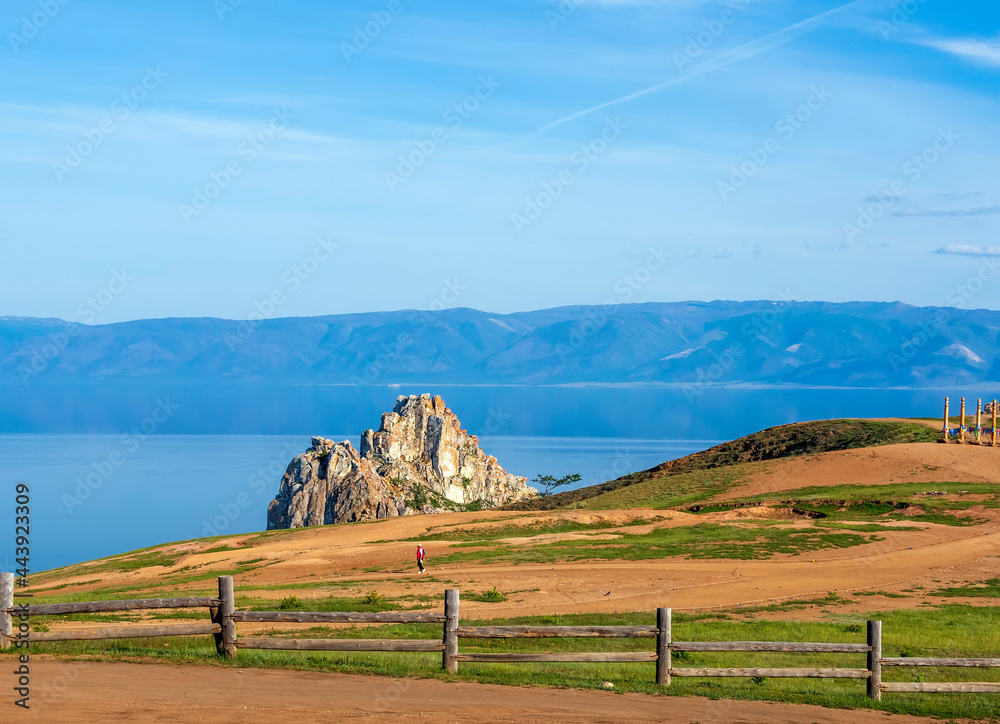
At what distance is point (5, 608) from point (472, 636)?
8.62 meters

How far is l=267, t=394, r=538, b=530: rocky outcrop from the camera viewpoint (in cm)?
8462

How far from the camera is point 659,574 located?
34.1 meters

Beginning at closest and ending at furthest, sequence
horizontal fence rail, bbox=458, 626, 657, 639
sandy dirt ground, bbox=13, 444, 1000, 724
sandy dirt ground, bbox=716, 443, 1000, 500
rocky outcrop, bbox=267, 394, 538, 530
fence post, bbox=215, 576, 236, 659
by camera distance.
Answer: sandy dirt ground, bbox=13, 444, 1000, 724
horizontal fence rail, bbox=458, 626, 657, 639
fence post, bbox=215, 576, 236, 659
sandy dirt ground, bbox=716, 443, 1000, 500
rocky outcrop, bbox=267, 394, 538, 530

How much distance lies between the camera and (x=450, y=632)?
1766 centimetres

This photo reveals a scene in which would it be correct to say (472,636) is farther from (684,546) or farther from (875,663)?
(684,546)

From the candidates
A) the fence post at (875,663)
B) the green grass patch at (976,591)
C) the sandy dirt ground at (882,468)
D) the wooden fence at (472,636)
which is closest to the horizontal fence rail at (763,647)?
the wooden fence at (472,636)

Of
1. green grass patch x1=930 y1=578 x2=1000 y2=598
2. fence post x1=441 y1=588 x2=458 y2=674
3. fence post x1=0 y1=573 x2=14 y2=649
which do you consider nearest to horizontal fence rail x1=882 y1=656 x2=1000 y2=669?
fence post x1=441 y1=588 x2=458 y2=674

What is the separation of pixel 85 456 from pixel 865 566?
17655 cm

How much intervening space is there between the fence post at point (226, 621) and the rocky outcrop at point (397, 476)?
6468cm

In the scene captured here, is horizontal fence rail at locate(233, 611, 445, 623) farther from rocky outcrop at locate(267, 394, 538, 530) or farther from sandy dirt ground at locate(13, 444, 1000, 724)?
rocky outcrop at locate(267, 394, 538, 530)

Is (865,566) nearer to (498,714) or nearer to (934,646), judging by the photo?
(934,646)

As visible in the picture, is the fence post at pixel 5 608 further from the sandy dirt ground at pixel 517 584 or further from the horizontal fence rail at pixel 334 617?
the horizontal fence rail at pixel 334 617

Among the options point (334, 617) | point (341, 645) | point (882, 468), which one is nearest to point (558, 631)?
A: point (341, 645)

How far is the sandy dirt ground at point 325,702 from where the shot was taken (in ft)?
49.4
